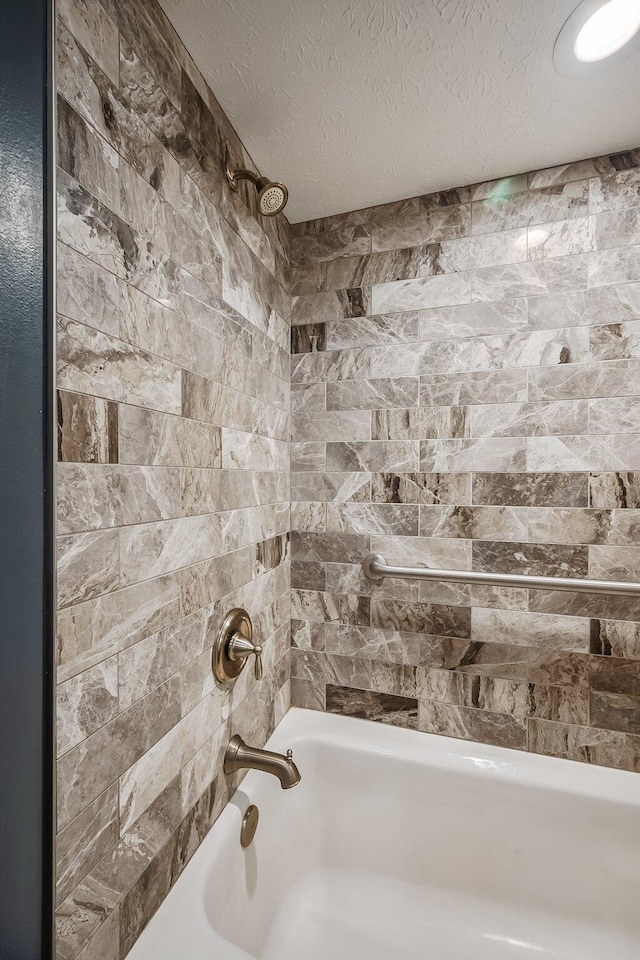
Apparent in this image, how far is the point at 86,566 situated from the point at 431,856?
1.35 meters

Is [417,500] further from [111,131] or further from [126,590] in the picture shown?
[111,131]

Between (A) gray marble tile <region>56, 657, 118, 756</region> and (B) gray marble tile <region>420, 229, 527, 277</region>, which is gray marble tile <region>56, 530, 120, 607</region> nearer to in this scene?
(A) gray marble tile <region>56, 657, 118, 756</region>

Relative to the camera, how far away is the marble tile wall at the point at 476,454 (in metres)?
1.26

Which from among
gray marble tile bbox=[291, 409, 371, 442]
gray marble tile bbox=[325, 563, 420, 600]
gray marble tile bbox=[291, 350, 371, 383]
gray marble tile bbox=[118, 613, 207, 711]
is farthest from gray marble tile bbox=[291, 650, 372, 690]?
gray marble tile bbox=[291, 350, 371, 383]

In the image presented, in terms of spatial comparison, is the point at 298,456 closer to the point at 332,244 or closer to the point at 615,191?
the point at 332,244

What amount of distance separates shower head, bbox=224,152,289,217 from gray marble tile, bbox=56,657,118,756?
1.06m

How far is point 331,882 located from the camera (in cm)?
135

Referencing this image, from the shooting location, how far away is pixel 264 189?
3.50 ft

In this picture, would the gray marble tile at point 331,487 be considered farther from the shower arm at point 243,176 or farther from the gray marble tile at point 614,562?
the shower arm at point 243,176

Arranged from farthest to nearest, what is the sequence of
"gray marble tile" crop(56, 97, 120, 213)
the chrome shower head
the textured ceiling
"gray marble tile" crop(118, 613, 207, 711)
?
the chrome shower head < the textured ceiling < "gray marble tile" crop(118, 613, 207, 711) < "gray marble tile" crop(56, 97, 120, 213)

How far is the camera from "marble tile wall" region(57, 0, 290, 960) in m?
0.66

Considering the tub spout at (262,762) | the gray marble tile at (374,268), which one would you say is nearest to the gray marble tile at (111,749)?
the tub spout at (262,762)

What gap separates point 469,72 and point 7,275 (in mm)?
1068

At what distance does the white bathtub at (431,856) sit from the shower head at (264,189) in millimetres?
1496
